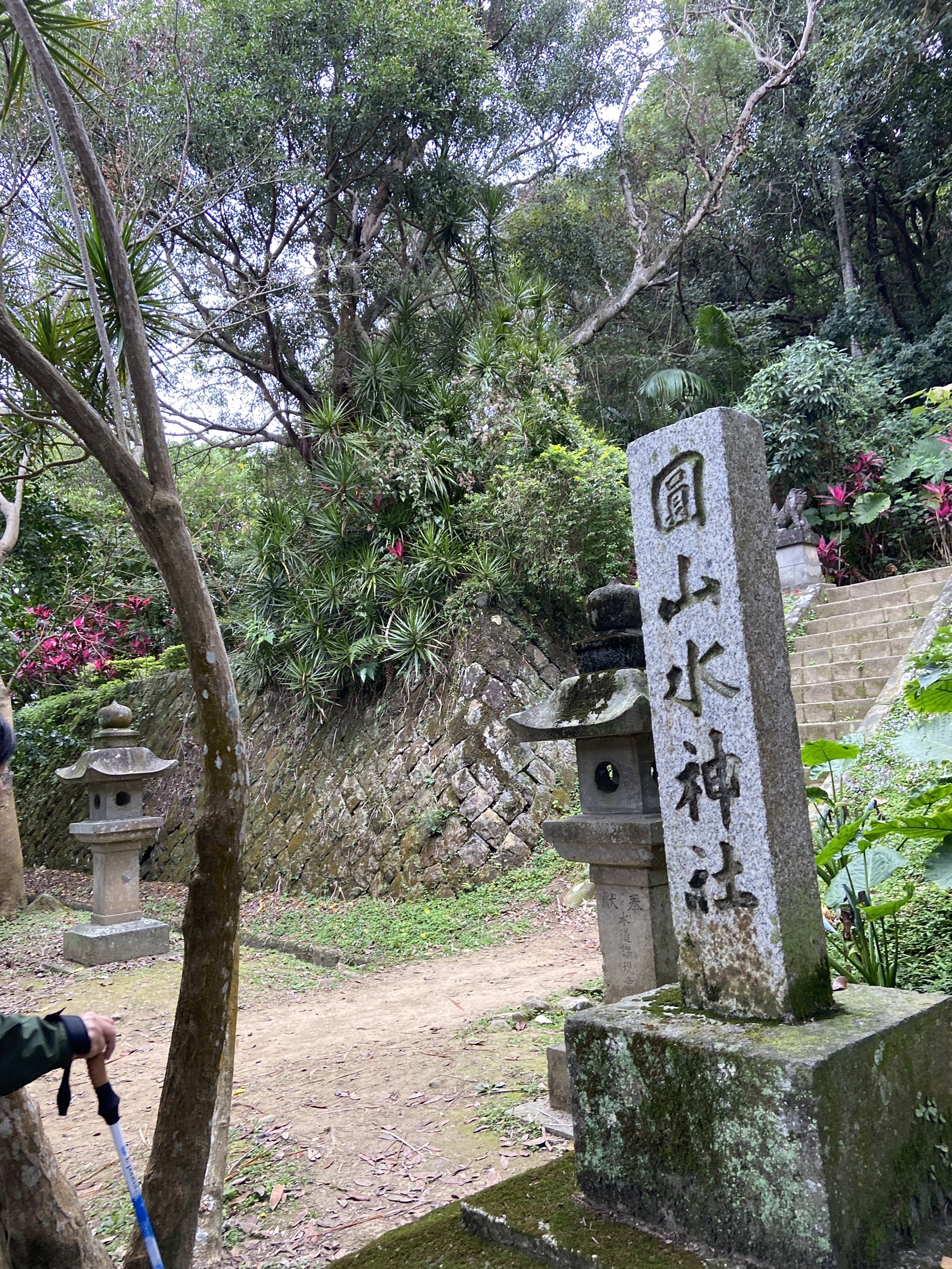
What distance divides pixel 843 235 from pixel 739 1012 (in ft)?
50.0

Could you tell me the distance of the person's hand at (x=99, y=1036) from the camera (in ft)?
5.67

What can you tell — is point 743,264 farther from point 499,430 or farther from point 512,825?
point 512,825

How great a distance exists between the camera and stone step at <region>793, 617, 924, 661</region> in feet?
27.8

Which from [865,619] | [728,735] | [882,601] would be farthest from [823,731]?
[728,735]

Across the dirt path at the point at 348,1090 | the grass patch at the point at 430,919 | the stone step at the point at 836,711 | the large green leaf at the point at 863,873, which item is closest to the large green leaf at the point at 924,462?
the stone step at the point at 836,711

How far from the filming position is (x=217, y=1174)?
282 cm

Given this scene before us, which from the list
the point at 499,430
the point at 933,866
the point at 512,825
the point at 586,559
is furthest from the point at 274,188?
the point at 933,866

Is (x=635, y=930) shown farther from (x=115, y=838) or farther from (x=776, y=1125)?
(x=115, y=838)

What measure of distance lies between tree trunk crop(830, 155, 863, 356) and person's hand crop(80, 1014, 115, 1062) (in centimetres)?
1485

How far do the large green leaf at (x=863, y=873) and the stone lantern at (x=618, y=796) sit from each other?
0.67m

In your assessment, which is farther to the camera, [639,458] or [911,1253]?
[639,458]

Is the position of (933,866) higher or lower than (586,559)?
lower

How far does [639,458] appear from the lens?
256cm

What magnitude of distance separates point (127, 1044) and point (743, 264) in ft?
52.4
